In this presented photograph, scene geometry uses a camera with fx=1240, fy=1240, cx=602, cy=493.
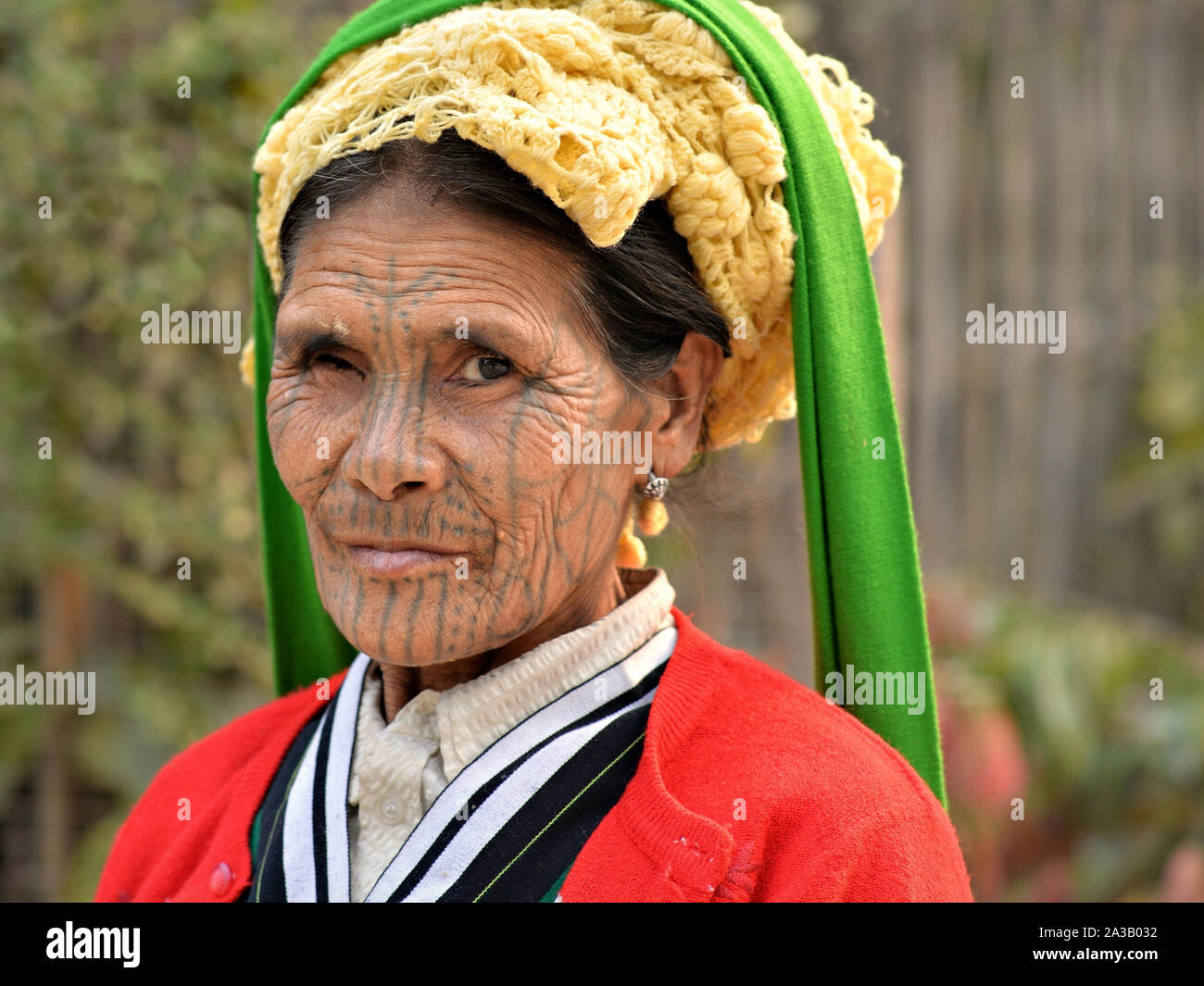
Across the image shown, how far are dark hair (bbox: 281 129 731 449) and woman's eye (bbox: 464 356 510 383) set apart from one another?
0.46 feet

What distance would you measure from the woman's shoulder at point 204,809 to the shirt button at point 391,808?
0.86 ft

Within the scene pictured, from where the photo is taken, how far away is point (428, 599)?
174 centimetres

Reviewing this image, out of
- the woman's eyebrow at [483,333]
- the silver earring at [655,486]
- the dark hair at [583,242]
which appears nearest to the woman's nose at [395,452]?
the woman's eyebrow at [483,333]

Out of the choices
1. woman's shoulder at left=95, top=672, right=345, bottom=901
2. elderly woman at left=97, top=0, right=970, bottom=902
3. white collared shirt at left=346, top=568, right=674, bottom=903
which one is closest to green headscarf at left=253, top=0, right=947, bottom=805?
elderly woman at left=97, top=0, right=970, bottom=902

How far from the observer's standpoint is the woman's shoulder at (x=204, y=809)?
2.00 metres

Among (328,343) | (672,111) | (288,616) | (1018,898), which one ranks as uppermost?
(672,111)

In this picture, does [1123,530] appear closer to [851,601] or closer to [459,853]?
[851,601]

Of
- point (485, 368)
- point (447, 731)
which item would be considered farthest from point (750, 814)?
point (485, 368)

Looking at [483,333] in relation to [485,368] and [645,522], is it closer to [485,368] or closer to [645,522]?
[485,368]

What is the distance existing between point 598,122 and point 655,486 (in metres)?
0.57

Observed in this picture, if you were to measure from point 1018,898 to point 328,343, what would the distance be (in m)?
3.43

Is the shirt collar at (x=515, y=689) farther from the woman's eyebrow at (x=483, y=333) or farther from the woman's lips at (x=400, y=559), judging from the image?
the woman's eyebrow at (x=483, y=333)

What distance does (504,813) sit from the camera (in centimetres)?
174
